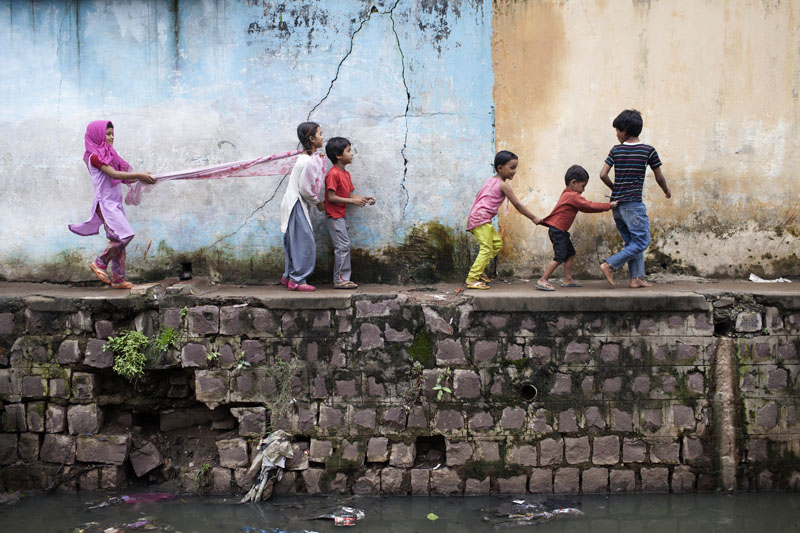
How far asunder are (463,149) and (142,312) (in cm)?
Result: 296

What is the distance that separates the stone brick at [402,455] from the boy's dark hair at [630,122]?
2.97 meters

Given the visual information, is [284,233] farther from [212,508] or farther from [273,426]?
[212,508]

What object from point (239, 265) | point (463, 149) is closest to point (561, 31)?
point (463, 149)

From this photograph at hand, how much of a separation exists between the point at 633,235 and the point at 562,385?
53.8 inches

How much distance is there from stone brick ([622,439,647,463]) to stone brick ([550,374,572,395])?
22.4 inches

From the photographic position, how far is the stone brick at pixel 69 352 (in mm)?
5047

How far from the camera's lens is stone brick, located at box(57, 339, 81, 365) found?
5.05 m

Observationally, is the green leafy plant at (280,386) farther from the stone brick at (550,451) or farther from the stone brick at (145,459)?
the stone brick at (550,451)

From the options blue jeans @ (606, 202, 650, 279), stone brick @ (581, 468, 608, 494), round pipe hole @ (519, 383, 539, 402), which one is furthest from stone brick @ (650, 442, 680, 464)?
blue jeans @ (606, 202, 650, 279)

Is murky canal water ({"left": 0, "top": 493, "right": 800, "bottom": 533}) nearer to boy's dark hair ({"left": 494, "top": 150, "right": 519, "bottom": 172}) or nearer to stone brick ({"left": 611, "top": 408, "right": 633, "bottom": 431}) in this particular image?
stone brick ({"left": 611, "top": 408, "right": 633, "bottom": 431})

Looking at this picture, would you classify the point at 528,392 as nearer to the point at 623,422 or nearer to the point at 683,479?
the point at 623,422

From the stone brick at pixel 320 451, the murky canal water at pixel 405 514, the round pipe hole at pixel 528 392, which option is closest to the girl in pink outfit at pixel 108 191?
the murky canal water at pixel 405 514

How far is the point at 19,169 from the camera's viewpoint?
19.2 ft

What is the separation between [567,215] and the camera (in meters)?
5.45
